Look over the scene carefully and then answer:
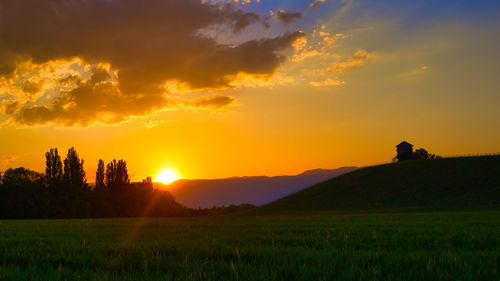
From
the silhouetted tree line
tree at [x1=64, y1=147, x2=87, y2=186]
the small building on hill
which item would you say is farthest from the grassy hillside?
tree at [x1=64, y1=147, x2=87, y2=186]

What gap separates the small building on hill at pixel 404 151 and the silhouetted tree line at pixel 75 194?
8483 cm

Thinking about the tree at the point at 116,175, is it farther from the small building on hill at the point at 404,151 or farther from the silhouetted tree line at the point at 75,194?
the small building on hill at the point at 404,151

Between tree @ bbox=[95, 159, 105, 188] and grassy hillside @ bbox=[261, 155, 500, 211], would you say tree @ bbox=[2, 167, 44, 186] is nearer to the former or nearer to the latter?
tree @ bbox=[95, 159, 105, 188]

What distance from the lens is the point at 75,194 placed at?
269 feet

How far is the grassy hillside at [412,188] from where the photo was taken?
79.1 metres

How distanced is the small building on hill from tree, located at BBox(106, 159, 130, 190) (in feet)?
323

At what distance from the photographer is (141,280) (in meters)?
4.29

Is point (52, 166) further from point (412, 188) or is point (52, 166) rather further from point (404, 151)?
point (404, 151)

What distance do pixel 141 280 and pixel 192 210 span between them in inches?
3776

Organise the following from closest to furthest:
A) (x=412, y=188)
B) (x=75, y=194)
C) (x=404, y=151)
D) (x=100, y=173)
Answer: (x=75, y=194), (x=412, y=188), (x=100, y=173), (x=404, y=151)

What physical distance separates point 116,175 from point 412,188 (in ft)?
268

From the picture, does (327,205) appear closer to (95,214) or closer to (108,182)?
(95,214)

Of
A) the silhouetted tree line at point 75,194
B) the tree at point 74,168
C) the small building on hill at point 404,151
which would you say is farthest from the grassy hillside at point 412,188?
the tree at point 74,168

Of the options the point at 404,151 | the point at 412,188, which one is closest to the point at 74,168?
the point at 412,188
